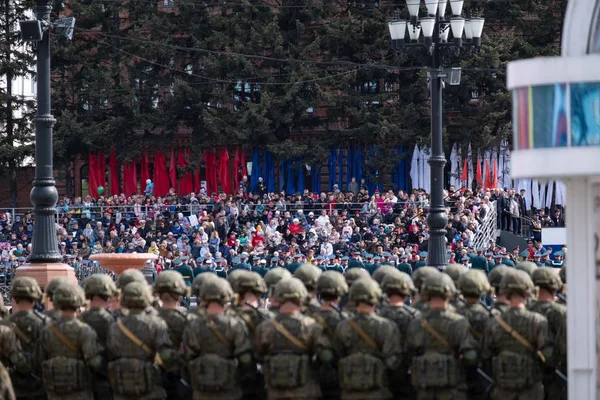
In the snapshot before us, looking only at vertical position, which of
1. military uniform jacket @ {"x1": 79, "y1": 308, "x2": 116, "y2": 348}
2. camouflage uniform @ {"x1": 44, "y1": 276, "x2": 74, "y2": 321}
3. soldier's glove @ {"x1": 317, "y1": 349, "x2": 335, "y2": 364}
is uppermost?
camouflage uniform @ {"x1": 44, "y1": 276, "x2": 74, "y2": 321}

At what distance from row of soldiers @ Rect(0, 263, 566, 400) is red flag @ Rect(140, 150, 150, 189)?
116 ft

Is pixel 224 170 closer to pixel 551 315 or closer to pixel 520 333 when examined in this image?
pixel 551 315

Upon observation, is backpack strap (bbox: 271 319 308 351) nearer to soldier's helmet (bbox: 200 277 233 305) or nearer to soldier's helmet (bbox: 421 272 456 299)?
soldier's helmet (bbox: 200 277 233 305)

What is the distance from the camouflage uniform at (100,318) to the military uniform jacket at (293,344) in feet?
5.11

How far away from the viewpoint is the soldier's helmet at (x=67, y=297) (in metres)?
14.0

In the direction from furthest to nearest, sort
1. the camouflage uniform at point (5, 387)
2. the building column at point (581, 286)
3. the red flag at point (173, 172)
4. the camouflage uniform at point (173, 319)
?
the red flag at point (173, 172), the camouflage uniform at point (173, 319), the building column at point (581, 286), the camouflage uniform at point (5, 387)

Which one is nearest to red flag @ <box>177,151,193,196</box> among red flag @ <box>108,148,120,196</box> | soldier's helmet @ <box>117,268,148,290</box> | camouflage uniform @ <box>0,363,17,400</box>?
red flag @ <box>108,148,120,196</box>

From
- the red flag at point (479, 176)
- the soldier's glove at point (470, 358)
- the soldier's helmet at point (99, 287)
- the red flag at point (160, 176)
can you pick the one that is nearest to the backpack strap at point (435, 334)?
the soldier's glove at point (470, 358)

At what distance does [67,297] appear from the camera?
1401 centimetres

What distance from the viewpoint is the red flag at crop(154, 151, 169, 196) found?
48500mm

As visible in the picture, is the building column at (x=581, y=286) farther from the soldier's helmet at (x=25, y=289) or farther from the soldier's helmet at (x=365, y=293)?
the soldier's helmet at (x=25, y=289)

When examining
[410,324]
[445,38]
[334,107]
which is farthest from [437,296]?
[334,107]

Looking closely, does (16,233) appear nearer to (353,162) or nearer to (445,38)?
(353,162)

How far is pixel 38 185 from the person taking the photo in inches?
759
